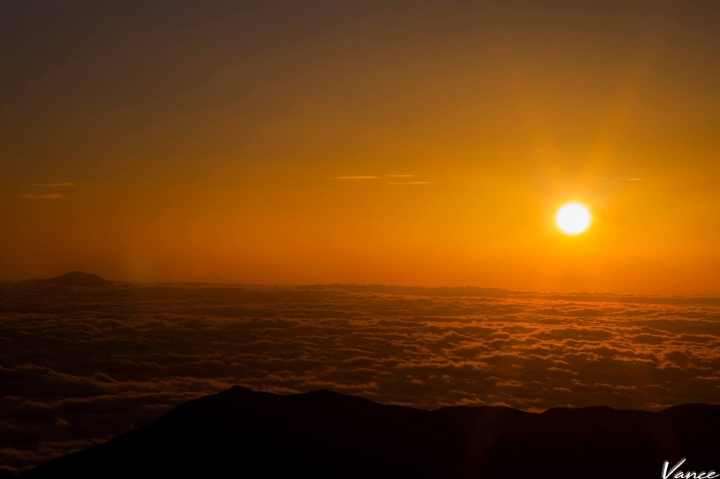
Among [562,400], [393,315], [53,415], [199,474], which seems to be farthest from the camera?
[393,315]

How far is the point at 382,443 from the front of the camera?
59.0 metres

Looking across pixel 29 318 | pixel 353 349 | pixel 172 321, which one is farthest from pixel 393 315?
pixel 29 318

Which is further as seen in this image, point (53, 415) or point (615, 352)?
point (615, 352)

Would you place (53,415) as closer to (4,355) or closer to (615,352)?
(4,355)

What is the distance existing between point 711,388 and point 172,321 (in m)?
107

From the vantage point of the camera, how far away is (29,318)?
129m

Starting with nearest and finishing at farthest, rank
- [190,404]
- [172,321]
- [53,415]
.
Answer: [190,404]
[53,415]
[172,321]

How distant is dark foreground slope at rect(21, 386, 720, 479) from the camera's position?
5456 centimetres

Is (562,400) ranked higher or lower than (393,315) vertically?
lower

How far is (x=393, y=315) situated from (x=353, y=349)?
41887 millimetres

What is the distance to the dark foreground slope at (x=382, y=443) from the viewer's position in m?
54.6

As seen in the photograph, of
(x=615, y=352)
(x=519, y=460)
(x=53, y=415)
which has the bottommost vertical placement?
(x=53, y=415)

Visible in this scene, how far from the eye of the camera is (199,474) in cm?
5300

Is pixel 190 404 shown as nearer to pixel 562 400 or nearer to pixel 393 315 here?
pixel 562 400
